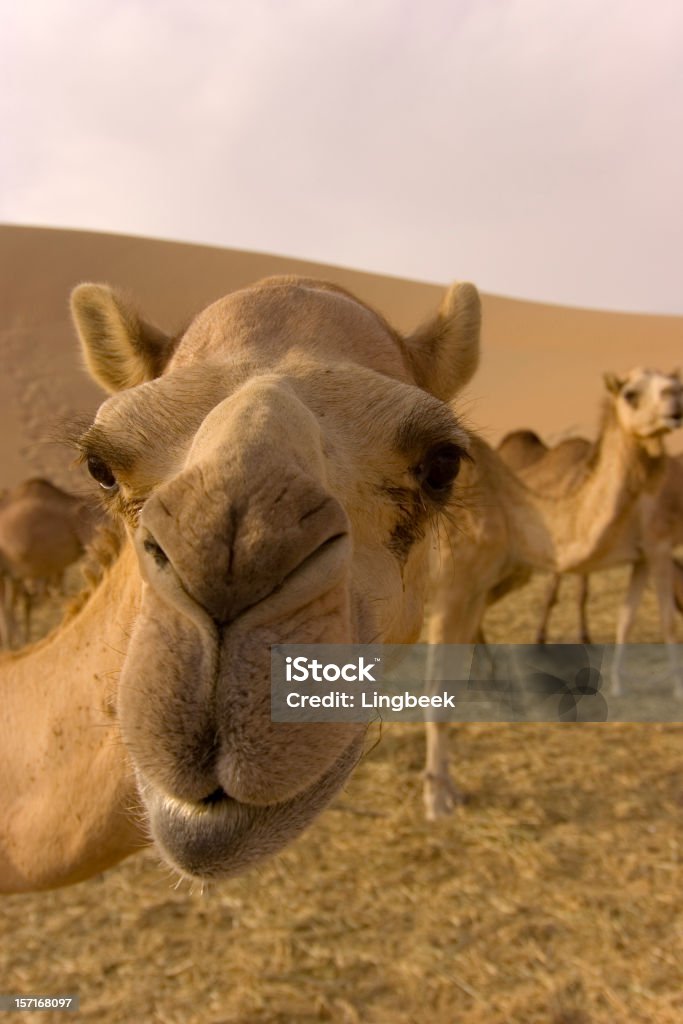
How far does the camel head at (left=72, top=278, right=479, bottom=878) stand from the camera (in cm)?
120

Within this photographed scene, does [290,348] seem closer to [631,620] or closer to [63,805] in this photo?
[63,805]

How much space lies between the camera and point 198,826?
1.24 metres

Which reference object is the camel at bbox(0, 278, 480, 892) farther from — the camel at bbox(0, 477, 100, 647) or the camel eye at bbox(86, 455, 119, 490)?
the camel at bbox(0, 477, 100, 647)

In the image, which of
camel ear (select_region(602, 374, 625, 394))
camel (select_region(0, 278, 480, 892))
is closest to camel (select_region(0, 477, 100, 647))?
camel ear (select_region(602, 374, 625, 394))

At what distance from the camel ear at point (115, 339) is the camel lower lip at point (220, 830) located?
1445 mm

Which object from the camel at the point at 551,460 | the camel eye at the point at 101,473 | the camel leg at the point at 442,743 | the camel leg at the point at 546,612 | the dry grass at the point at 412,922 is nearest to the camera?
the camel eye at the point at 101,473

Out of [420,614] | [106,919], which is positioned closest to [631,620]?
[106,919]

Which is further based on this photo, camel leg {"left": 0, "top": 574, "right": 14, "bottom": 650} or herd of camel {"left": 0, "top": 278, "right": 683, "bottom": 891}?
camel leg {"left": 0, "top": 574, "right": 14, "bottom": 650}

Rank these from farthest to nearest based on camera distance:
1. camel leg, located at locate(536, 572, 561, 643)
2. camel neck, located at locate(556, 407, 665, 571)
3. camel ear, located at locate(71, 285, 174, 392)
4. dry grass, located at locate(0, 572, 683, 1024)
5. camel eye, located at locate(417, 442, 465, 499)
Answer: camel leg, located at locate(536, 572, 561, 643) → camel neck, located at locate(556, 407, 665, 571) → dry grass, located at locate(0, 572, 683, 1024) → camel ear, located at locate(71, 285, 174, 392) → camel eye, located at locate(417, 442, 465, 499)

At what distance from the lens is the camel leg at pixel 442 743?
546 centimetres

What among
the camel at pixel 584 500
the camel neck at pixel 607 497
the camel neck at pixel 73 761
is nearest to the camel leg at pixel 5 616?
the camel at pixel 584 500

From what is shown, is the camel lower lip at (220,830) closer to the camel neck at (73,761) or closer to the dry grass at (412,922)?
the camel neck at (73,761)

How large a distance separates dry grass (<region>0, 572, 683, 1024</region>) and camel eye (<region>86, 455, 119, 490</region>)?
1722 millimetres

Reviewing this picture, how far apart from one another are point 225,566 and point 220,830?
1.44 ft
